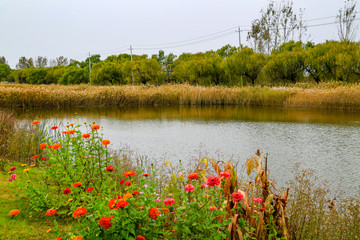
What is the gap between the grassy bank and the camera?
19.2 meters

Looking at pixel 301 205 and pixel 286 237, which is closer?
pixel 286 237

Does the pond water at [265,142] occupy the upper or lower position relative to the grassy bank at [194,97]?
lower

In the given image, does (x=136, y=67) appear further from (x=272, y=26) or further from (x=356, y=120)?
(x=356, y=120)

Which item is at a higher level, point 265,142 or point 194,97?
point 194,97

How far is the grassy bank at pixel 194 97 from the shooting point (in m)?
19.2

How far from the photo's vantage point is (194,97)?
23.9 meters

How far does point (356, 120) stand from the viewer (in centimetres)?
1394

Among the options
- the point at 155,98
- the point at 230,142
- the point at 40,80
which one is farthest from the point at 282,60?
the point at 40,80

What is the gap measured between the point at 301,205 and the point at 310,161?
161 inches

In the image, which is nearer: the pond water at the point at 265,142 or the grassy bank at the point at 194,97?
the pond water at the point at 265,142

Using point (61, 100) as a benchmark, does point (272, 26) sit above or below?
above

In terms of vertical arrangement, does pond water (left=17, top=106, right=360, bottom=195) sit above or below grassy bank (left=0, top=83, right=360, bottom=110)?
below

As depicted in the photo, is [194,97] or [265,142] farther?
[194,97]

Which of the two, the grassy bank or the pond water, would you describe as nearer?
the pond water
